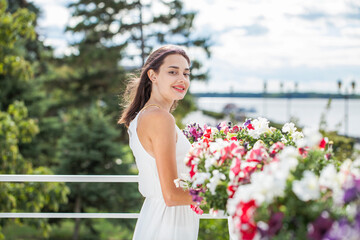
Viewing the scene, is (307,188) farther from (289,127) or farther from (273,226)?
(289,127)

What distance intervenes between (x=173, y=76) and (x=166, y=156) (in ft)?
1.51

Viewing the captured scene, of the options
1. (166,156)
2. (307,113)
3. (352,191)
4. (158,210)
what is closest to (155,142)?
(166,156)

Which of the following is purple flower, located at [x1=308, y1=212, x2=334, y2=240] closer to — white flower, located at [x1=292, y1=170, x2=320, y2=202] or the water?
white flower, located at [x1=292, y1=170, x2=320, y2=202]

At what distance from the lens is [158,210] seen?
2.05 meters

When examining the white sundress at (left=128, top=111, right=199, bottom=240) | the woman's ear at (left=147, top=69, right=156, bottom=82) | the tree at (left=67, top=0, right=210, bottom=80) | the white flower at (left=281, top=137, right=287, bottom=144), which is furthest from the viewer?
the tree at (left=67, top=0, right=210, bottom=80)

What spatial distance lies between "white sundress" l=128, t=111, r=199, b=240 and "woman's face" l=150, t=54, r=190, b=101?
196 millimetres

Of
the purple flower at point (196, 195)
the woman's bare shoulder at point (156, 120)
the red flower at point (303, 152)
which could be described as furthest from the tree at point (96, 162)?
the red flower at point (303, 152)

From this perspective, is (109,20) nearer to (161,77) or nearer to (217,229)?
(217,229)

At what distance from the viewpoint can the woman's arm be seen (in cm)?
180

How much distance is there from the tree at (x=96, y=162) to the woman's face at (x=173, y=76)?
34.0 feet

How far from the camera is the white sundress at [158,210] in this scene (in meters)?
2.03

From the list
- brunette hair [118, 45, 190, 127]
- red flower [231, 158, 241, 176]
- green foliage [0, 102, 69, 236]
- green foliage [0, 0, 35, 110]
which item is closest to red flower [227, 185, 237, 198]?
red flower [231, 158, 241, 176]

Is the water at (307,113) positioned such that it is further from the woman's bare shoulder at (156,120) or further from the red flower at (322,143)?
the woman's bare shoulder at (156,120)

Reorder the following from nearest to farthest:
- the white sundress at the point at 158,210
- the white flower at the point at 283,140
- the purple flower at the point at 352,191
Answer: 1. the purple flower at the point at 352,191
2. the white flower at the point at 283,140
3. the white sundress at the point at 158,210
